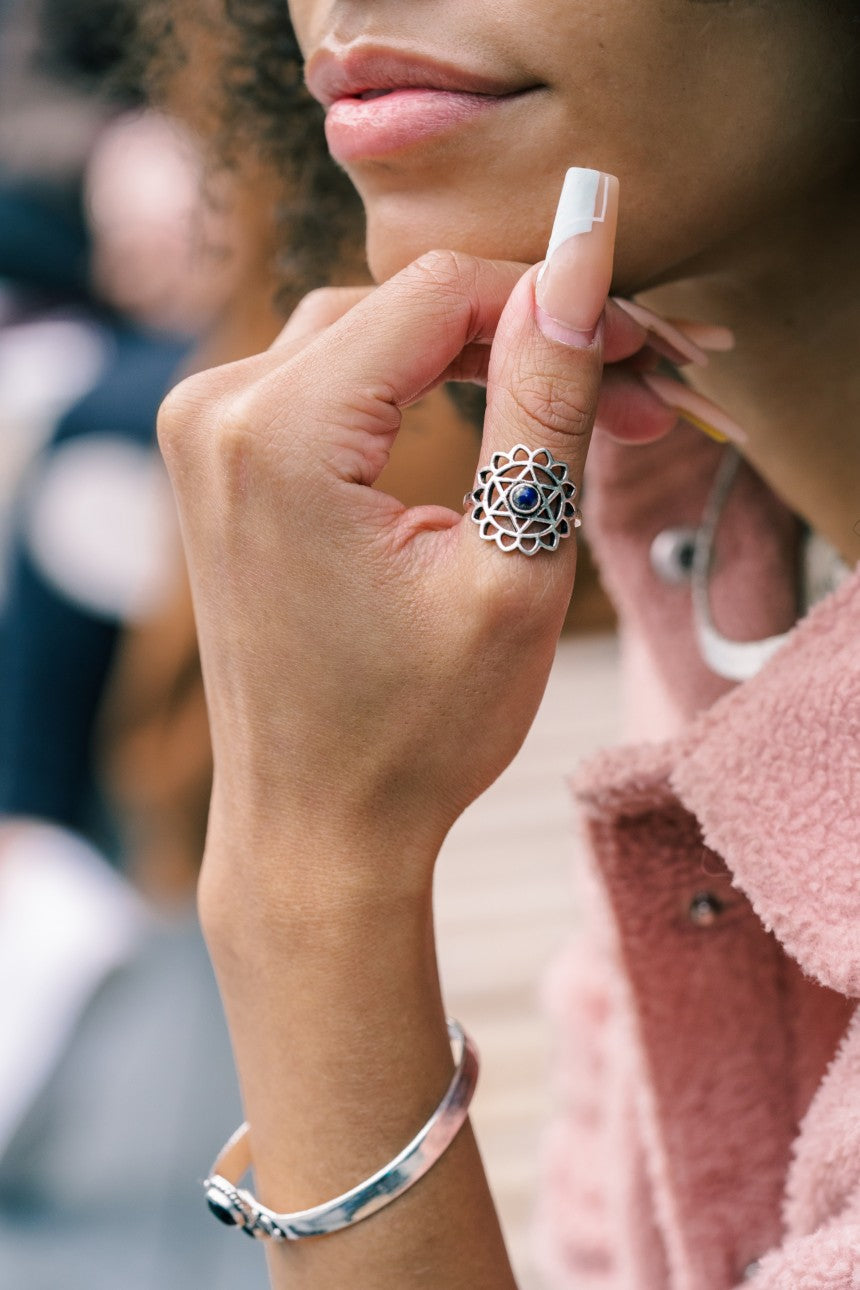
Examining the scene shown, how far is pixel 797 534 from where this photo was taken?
3.48 ft

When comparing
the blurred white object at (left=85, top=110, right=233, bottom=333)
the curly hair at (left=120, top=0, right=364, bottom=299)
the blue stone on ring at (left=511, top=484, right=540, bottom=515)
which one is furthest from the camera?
the blurred white object at (left=85, top=110, right=233, bottom=333)

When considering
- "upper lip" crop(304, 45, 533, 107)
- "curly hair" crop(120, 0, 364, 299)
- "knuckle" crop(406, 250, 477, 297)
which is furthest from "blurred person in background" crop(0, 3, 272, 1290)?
"knuckle" crop(406, 250, 477, 297)

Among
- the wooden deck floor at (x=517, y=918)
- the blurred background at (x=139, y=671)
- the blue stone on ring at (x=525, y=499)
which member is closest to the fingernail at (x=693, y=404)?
the blue stone on ring at (x=525, y=499)

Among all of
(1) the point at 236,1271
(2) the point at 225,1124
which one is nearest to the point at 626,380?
(1) the point at 236,1271

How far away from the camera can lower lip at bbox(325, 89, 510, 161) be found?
2.29 ft

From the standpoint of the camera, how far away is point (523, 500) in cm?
64

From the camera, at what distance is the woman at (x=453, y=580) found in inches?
26.0

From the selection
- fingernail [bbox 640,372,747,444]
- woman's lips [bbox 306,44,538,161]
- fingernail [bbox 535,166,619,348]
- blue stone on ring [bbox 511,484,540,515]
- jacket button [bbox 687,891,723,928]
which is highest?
woman's lips [bbox 306,44,538,161]

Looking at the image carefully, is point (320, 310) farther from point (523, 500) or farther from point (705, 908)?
point (705, 908)

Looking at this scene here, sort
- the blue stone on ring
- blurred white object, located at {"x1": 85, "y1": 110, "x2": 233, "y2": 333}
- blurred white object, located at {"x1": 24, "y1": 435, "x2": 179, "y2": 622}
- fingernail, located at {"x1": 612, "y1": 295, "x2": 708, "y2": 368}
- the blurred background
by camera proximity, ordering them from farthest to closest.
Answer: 1. blurred white object, located at {"x1": 85, "y1": 110, "x2": 233, "y2": 333}
2. blurred white object, located at {"x1": 24, "y1": 435, "x2": 179, "y2": 622}
3. the blurred background
4. fingernail, located at {"x1": 612, "y1": 295, "x2": 708, "y2": 368}
5. the blue stone on ring

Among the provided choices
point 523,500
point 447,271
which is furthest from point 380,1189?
point 447,271

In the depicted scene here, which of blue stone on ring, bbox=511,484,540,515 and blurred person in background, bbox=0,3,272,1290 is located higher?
blue stone on ring, bbox=511,484,540,515

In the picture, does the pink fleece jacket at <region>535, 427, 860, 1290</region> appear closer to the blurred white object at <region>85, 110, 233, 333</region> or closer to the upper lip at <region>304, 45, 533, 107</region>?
the upper lip at <region>304, 45, 533, 107</region>

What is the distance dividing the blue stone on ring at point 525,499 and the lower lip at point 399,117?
22cm
